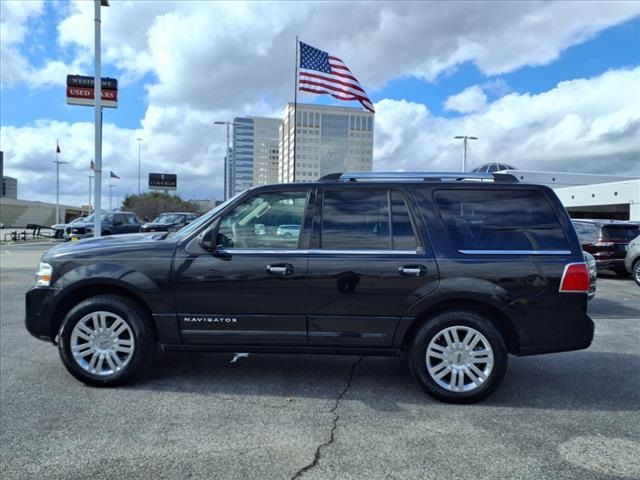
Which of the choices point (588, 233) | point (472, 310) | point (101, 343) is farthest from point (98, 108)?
point (588, 233)

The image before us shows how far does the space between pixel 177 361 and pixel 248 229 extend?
5.99 feet

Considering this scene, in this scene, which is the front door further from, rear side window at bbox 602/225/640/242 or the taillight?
rear side window at bbox 602/225/640/242

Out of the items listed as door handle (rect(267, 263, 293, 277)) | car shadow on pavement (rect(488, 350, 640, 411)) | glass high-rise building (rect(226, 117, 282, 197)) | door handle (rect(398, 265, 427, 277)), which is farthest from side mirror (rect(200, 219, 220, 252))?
glass high-rise building (rect(226, 117, 282, 197))

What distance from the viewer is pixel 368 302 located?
4035 millimetres

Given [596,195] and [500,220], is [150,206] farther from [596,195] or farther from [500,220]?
[500,220]

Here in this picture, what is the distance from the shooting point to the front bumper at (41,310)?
4.27 m

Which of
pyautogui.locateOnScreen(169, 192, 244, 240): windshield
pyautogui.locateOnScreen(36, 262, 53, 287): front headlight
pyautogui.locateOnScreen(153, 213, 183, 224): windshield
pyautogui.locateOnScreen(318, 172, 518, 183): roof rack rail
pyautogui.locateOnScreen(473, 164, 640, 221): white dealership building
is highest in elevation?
pyautogui.locateOnScreen(473, 164, 640, 221): white dealership building

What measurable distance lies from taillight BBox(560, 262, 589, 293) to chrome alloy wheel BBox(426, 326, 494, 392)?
2.62ft

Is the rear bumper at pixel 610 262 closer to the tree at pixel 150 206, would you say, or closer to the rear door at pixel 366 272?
the rear door at pixel 366 272

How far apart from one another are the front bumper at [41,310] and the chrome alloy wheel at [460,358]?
3.35m

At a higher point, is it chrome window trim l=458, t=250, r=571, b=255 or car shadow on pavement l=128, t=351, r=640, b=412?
chrome window trim l=458, t=250, r=571, b=255

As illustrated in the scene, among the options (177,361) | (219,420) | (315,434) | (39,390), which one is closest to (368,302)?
(315,434)

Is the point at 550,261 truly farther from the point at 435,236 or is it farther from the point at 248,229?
the point at 248,229

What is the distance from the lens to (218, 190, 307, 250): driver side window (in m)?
4.20
